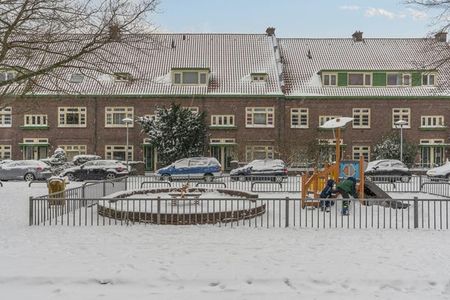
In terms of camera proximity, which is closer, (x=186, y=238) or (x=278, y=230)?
(x=186, y=238)

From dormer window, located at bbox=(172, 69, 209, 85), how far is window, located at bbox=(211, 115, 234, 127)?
3176mm

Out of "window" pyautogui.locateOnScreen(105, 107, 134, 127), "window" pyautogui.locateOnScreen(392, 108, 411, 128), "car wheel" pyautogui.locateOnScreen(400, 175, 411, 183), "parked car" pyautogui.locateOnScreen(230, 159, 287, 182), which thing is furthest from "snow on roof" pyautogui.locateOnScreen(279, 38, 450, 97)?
"car wheel" pyautogui.locateOnScreen(400, 175, 411, 183)

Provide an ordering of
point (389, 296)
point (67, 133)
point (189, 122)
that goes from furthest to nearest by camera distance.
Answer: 1. point (67, 133)
2. point (189, 122)
3. point (389, 296)

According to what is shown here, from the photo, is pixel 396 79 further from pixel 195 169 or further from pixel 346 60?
pixel 195 169

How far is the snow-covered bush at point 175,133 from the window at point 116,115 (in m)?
3.74

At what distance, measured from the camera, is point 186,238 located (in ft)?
40.2

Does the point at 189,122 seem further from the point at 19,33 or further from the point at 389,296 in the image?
the point at 389,296

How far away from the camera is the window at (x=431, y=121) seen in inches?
1726

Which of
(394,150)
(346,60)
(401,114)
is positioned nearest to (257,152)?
(394,150)

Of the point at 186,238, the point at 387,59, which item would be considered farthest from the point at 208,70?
the point at 186,238

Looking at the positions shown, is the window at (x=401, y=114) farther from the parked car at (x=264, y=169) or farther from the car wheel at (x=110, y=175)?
the car wheel at (x=110, y=175)

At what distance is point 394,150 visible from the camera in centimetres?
4100

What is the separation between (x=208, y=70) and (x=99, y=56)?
29.6m

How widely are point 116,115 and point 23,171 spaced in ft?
42.1
